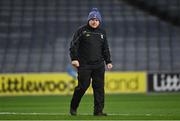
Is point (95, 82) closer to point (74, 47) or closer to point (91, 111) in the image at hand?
point (74, 47)

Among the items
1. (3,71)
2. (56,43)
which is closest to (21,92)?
(3,71)

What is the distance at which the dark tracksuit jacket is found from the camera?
1291 centimetres

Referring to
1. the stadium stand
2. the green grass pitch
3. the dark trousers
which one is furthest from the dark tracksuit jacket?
the stadium stand

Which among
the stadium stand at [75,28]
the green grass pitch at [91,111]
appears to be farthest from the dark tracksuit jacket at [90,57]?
the stadium stand at [75,28]

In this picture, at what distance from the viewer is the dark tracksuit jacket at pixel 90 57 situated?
42.4 ft

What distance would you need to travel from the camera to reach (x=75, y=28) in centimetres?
3444

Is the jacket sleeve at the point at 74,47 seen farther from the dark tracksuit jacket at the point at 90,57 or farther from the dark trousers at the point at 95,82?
the dark trousers at the point at 95,82

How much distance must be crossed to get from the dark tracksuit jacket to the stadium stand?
19.4 meters

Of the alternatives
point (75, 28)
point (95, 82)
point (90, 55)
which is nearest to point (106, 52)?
point (90, 55)

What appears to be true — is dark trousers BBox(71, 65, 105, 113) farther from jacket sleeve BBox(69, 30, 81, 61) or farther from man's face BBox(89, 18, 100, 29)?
man's face BBox(89, 18, 100, 29)

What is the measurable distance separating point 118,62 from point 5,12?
6.43 meters

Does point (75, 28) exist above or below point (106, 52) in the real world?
below

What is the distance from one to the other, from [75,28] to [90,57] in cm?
2157

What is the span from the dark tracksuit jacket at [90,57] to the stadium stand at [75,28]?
63.6 feet
